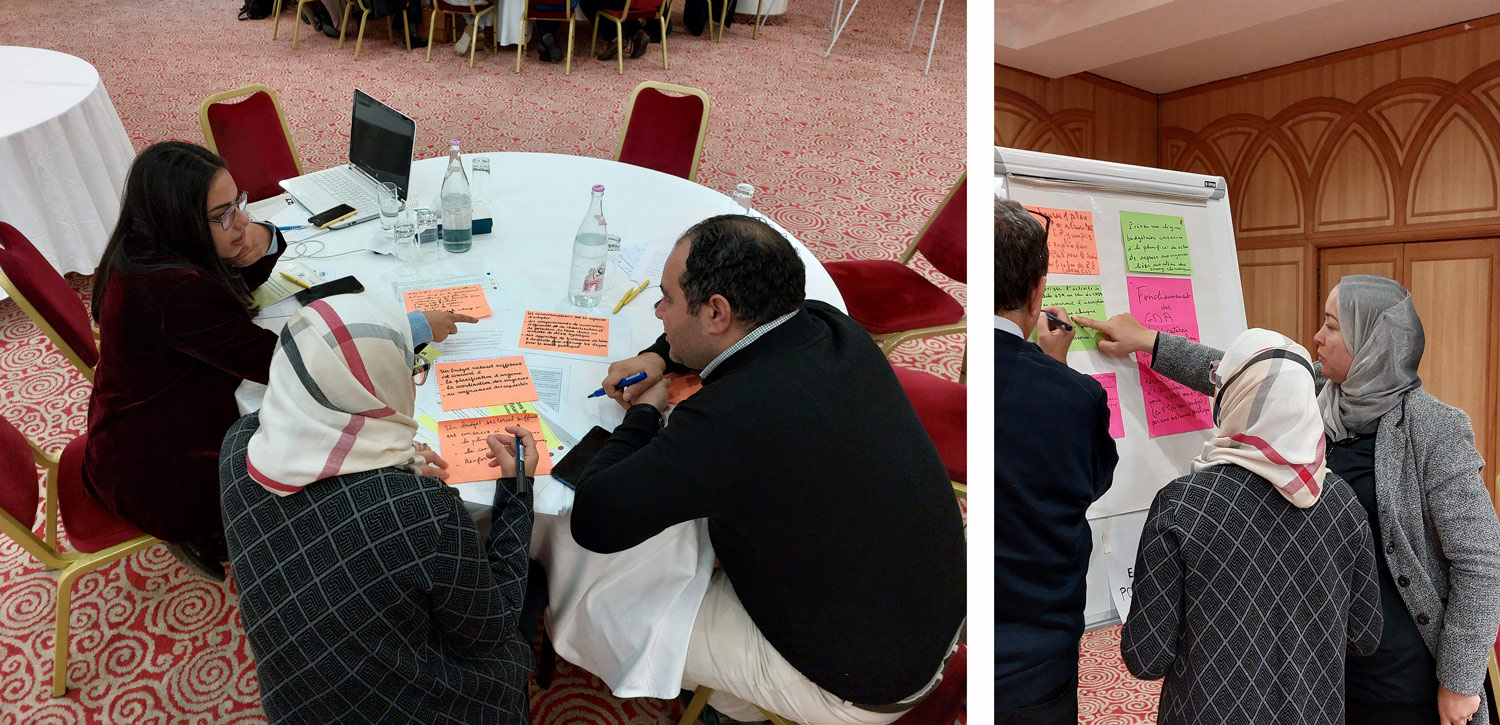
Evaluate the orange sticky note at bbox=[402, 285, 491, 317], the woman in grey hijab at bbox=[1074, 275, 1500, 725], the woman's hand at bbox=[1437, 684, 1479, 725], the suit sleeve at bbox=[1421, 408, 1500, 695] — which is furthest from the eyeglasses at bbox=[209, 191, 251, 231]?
the woman's hand at bbox=[1437, 684, 1479, 725]

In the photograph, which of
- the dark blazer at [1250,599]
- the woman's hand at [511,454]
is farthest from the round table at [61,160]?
the dark blazer at [1250,599]

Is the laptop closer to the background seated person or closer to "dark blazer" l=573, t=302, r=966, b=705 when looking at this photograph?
the background seated person

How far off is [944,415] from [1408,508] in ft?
3.48

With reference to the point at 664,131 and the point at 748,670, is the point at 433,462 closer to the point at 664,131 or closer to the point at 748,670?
the point at 748,670

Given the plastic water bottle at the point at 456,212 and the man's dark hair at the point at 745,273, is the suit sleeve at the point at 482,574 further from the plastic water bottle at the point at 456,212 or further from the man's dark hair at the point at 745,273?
the plastic water bottle at the point at 456,212

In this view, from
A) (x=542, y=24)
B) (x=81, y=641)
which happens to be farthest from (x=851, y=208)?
(x=81, y=641)

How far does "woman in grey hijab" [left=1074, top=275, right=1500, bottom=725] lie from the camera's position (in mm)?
1395

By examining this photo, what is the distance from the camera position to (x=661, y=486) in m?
1.44

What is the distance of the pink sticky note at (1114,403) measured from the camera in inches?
61.6

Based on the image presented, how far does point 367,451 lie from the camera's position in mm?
1430

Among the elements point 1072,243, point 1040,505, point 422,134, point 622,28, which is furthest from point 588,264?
point 622,28

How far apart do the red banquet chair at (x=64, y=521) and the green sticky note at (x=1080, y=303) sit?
1.82m

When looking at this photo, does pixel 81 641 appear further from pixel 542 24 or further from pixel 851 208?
pixel 542 24

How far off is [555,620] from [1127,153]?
51.0 inches
